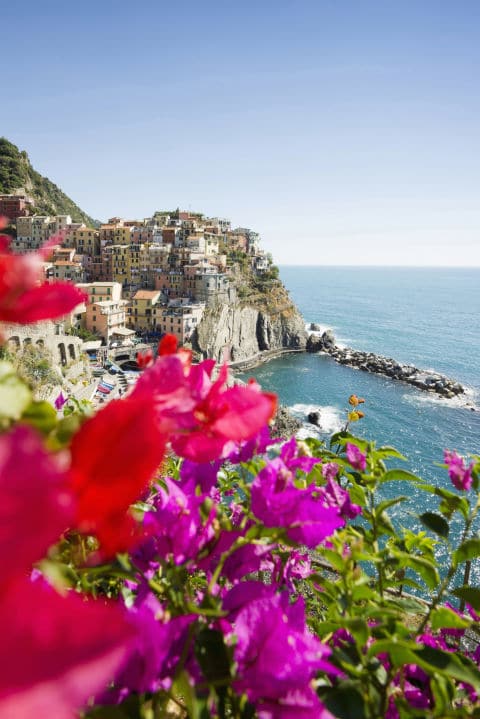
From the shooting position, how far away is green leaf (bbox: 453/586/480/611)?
43.1 inches

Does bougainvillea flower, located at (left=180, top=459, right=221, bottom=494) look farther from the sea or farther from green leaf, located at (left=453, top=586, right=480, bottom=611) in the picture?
the sea

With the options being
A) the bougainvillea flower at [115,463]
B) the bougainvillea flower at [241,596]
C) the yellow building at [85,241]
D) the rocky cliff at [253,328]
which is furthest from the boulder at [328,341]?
the bougainvillea flower at [115,463]

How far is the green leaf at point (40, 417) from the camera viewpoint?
25.9 inches

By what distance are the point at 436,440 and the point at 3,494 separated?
3293 centimetres

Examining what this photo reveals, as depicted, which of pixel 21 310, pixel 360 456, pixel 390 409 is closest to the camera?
pixel 21 310

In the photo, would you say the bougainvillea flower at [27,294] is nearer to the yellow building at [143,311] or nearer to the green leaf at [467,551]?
the green leaf at [467,551]

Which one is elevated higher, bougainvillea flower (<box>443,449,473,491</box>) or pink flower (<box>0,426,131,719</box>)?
pink flower (<box>0,426,131,719</box>)

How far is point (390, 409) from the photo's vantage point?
35781mm

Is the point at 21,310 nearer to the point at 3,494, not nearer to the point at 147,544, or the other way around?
the point at 3,494

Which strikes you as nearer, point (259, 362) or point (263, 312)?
point (259, 362)

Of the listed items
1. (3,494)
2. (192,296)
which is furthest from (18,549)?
(192,296)

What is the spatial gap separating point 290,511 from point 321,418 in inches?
1339

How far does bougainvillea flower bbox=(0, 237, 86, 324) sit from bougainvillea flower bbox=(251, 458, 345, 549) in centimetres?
55

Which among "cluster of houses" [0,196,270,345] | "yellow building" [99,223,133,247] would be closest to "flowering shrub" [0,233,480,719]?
"cluster of houses" [0,196,270,345]
